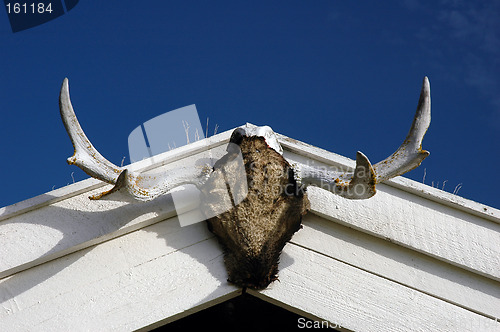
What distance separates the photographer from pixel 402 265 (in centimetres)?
314

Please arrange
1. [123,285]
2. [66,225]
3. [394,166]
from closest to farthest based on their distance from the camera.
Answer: [394,166] → [123,285] → [66,225]

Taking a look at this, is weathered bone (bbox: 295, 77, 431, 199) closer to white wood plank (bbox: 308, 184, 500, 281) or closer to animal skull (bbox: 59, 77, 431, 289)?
animal skull (bbox: 59, 77, 431, 289)

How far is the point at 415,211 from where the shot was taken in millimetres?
3256

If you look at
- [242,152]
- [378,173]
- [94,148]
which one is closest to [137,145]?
[94,148]

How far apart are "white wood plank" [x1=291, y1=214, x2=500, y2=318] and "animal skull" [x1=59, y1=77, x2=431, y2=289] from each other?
0.16 m

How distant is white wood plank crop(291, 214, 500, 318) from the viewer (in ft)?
10.1

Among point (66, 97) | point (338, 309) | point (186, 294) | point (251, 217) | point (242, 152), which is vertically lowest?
point (338, 309)

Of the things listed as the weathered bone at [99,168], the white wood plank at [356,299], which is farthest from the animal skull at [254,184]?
the white wood plank at [356,299]

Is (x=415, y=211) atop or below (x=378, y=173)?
below

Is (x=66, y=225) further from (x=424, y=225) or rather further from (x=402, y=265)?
(x=424, y=225)

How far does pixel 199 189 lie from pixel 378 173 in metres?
0.87

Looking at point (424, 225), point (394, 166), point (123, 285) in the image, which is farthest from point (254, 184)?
point (424, 225)

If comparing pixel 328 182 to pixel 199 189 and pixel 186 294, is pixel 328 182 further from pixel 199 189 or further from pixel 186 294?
pixel 186 294

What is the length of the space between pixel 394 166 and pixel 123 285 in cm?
139
